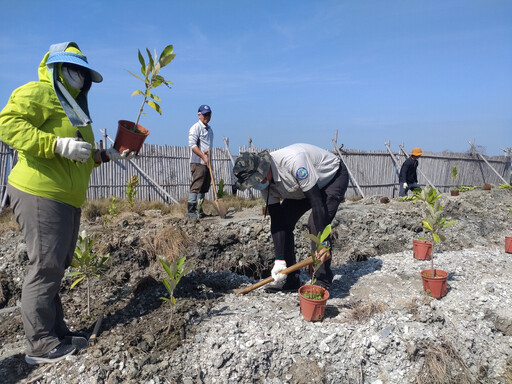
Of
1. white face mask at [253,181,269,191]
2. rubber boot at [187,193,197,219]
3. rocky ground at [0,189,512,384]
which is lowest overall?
rocky ground at [0,189,512,384]

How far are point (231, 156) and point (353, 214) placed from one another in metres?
5.12

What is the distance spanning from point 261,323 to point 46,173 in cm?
175

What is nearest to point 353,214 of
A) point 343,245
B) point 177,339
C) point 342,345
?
point 343,245

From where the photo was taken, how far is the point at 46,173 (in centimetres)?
220

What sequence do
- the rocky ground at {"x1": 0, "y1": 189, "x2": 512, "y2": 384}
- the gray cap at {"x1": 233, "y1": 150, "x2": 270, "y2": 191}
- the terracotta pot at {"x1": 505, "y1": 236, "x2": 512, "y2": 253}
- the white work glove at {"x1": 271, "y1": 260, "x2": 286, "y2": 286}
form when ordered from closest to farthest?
the rocky ground at {"x1": 0, "y1": 189, "x2": 512, "y2": 384}, the gray cap at {"x1": 233, "y1": 150, "x2": 270, "y2": 191}, the white work glove at {"x1": 271, "y1": 260, "x2": 286, "y2": 286}, the terracotta pot at {"x1": 505, "y1": 236, "x2": 512, "y2": 253}

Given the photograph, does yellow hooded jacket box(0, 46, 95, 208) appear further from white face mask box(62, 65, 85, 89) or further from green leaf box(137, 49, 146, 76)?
green leaf box(137, 49, 146, 76)

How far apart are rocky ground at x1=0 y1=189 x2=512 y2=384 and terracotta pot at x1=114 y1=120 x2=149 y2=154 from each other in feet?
3.96

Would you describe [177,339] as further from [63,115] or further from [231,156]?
[231,156]

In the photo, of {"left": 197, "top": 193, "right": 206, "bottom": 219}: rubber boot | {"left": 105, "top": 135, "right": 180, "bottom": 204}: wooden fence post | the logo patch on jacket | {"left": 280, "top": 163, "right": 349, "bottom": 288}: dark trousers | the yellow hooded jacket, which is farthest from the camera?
{"left": 105, "top": 135, "right": 180, "bottom": 204}: wooden fence post

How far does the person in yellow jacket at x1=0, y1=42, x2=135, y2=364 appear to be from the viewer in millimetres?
2098

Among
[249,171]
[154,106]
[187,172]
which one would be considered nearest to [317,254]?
[249,171]

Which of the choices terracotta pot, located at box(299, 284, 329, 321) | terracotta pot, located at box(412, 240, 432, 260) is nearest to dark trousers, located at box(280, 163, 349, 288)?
terracotta pot, located at box(299, 284, 329, 321)

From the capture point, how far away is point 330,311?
304 centimetres

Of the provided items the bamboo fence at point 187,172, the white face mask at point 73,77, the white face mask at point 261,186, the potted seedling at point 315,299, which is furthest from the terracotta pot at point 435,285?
the bamboo fence at point 187,172
